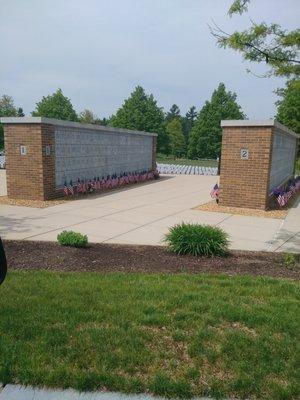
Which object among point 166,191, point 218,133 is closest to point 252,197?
point 166,191

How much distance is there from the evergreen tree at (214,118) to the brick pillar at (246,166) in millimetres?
35363

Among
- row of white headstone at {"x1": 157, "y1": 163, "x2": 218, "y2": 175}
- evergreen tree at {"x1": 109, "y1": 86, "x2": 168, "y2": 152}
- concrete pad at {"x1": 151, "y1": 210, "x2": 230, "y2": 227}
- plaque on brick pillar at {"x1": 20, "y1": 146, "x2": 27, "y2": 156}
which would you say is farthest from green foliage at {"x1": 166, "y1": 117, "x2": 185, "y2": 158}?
concrete pad at {"x1": 151, "y1": 210, "x2": 230, "y2": 227}

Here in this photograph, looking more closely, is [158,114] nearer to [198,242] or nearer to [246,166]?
[246,166]

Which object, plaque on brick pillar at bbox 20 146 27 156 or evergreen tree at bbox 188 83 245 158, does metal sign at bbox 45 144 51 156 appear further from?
evergreen tree at bbox 188 83 245 158

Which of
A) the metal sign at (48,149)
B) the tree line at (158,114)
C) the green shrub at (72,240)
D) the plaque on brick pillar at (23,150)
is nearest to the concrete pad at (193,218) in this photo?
the green shrub at (72,240)

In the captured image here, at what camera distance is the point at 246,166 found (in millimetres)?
11508

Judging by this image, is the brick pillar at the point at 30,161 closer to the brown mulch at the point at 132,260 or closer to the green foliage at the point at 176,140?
the brown mulch at the point at 132,260

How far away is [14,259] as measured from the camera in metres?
5.91

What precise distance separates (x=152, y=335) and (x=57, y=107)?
42690mm

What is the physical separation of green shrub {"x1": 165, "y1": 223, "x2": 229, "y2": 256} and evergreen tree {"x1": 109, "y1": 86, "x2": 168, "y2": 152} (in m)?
38.7

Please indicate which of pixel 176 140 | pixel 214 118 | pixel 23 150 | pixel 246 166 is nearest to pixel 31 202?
pixel 23 150

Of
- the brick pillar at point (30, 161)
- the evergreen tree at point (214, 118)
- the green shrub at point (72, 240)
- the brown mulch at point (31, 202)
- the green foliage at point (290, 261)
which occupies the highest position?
the evergreen tree at point (214, 118)

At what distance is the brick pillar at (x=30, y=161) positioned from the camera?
11703 millimetres

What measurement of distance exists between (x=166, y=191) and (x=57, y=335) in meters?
12.4
